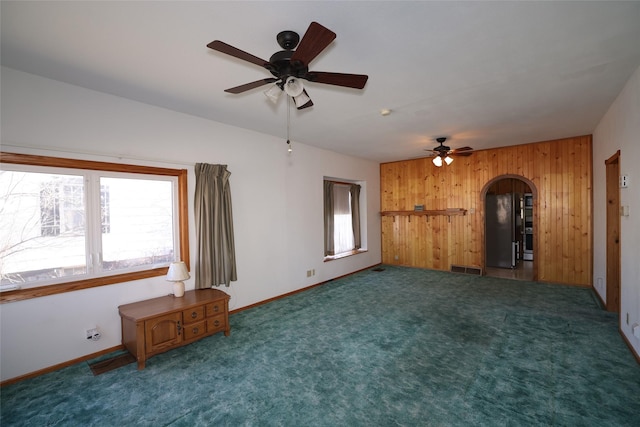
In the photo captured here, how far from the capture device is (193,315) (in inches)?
124

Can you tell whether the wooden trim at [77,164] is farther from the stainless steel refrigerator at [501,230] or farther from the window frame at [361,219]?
the stainless steel refrigerator at [501,230]

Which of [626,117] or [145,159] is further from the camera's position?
[145,159]

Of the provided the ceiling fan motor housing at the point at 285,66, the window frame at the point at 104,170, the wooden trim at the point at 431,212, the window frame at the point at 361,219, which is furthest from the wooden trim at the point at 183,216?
the wooden trim at the point at 431,212

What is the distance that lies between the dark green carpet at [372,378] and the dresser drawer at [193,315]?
30 cm

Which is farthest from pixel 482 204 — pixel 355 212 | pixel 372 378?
pixel 372 378

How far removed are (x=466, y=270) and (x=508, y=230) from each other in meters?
1.77

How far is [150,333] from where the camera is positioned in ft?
9.20

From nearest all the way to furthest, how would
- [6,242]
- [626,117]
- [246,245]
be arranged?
[6,242] → [626,117] → [246,245]

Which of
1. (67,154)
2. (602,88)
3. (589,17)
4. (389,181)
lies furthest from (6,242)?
(389,181)

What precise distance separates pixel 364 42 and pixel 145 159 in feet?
8.97

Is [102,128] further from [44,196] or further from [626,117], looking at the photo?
[626,117]

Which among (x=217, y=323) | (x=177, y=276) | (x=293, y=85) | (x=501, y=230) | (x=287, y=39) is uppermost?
(x=287, y=39)

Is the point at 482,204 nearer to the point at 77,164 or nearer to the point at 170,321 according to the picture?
the point at 170,321

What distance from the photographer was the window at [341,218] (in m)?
6.20
